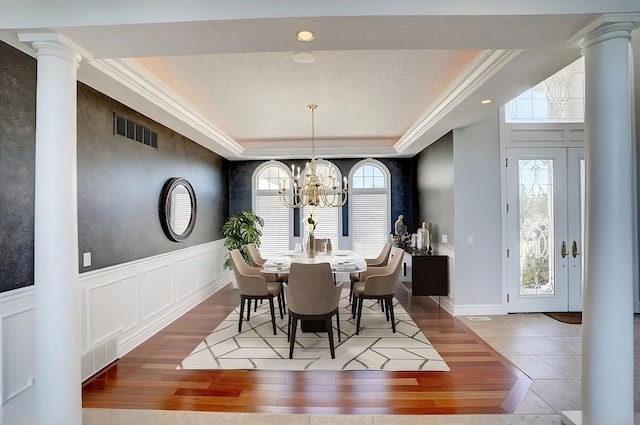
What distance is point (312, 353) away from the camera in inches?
146

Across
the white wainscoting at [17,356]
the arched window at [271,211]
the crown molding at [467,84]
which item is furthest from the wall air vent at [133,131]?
the crown molding at [467,84]

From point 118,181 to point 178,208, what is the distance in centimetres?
139

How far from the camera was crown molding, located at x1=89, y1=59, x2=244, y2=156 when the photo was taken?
118 inches

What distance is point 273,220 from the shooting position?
25.5 feet

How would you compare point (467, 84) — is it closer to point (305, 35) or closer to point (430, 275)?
point (305, 35)

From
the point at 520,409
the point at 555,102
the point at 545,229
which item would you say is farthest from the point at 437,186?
the point at 520,409

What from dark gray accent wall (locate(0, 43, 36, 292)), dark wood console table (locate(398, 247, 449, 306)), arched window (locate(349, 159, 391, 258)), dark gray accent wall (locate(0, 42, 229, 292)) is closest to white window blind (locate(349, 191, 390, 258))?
arched window (locate(349, 159, 391, 258))

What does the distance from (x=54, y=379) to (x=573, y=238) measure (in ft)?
20.0

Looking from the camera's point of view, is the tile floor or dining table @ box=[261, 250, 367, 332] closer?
the tile floor

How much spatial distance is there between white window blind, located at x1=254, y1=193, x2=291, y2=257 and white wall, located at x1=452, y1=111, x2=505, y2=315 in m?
3.83

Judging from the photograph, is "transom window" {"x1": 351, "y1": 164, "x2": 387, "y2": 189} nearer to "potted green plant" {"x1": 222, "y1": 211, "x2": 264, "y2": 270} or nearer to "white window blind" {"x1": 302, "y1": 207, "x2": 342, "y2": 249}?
"white window blind" {"x1": 302, "y1": 207, "x2": 342, "y2": 249}

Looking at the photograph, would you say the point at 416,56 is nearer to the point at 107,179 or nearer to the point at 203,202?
the point at 107,179

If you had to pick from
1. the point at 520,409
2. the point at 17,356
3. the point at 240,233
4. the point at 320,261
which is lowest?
the point at 520,409

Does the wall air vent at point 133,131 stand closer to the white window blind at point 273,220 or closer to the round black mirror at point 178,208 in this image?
the round black mirror at point 178,208
